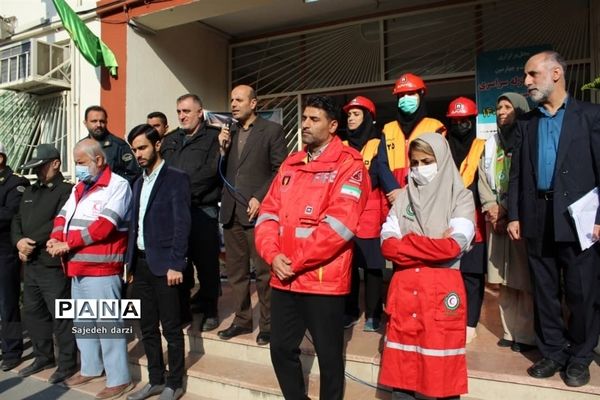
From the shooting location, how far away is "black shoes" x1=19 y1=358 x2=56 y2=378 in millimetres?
4371

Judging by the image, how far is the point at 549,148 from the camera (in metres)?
3.03

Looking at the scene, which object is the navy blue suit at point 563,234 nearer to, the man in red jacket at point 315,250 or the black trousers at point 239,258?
the man in red jacket at point 315,250

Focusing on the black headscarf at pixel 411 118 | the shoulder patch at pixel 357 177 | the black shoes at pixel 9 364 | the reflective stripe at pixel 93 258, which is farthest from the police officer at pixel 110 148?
the shoulder patch at pixel 357 177

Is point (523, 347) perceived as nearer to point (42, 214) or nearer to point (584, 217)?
point (584, 217)

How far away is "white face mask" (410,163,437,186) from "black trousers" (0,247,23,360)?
3.98m

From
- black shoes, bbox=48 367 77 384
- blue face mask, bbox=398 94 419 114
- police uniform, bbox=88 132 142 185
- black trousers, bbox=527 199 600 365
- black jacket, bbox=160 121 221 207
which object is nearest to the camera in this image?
black trousers, bbox=527 199 600 365

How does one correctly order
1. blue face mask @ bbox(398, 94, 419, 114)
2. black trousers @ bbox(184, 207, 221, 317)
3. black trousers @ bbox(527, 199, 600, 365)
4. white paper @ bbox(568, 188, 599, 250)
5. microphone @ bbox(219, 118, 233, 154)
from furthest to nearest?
black trousers @ bbox(184, 207, 221, 317) → microphone @ bbox(219, 118, 233, 154) → blue face mask @ bbox(398, 94, 419, 114) → black trousers @ bbox(527, 199, 600, 365) → white paper @ bbox(568, 188, 599, 250)

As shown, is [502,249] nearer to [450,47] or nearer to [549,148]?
[549,148]

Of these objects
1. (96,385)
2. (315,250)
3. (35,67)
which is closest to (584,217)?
(315,250)

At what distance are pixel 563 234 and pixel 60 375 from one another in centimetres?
403

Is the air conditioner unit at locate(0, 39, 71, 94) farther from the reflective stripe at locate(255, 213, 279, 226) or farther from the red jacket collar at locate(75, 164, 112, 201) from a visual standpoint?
the reflective stripe at locate(255, 213, 279, 226)

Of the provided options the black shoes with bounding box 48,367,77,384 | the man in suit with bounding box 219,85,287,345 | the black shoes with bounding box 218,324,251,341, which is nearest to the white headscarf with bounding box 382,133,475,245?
the man in suit with bounding box 219,85,287,345

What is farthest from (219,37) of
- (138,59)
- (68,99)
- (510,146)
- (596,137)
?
(596,137)

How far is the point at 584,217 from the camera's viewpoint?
9.27ft
